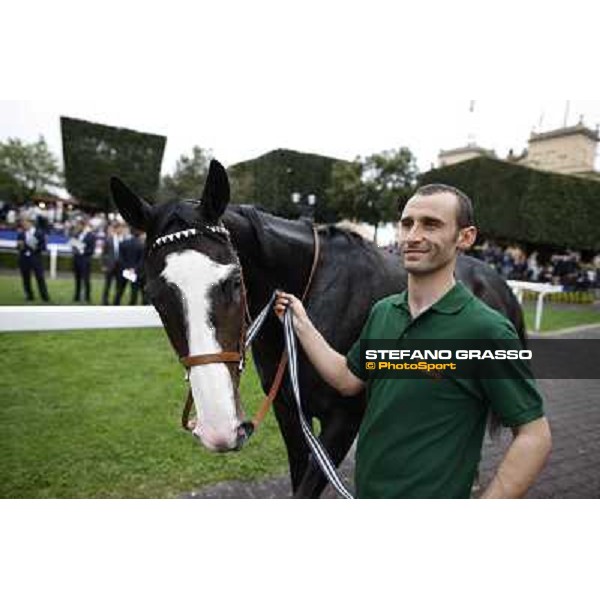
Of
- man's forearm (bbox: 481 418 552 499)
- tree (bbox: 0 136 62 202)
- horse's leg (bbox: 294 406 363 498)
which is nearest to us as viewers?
man's forearm (bbox: 481 418 552 499)

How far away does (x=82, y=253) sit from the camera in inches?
66.9

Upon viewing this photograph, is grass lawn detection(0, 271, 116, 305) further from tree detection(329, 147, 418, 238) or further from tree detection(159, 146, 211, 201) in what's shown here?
tree detection(329, 147, 418, 238)

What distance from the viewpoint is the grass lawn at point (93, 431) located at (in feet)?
5.84

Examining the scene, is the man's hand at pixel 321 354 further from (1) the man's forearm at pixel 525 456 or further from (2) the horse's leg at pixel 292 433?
(1) the man's forearm at pixel 525 456

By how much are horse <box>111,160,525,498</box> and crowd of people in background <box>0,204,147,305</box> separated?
164 mm

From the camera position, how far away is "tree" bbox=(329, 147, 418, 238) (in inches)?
58.3

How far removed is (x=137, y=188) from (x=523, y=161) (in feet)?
4.46

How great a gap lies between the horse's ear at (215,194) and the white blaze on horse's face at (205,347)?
0.16 metres

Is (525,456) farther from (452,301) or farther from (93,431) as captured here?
(93,431)

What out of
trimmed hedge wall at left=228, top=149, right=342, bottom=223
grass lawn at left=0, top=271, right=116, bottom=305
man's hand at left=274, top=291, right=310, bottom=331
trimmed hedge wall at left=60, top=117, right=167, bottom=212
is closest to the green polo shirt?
man's hand at left=274, top=291, right=310, bottom=331

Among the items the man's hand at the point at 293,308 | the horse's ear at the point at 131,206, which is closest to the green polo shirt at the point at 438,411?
the man's hand at the point at 293,308

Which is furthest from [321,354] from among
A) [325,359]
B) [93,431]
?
[93,431]
